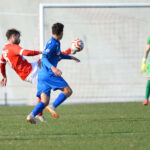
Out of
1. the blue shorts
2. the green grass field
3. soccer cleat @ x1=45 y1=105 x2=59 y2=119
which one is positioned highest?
the blue shorts

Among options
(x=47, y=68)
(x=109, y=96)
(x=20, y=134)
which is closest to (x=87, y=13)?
(x=109, y=96)

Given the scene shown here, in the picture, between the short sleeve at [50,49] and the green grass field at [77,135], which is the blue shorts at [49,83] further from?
the green grass field at [77,135]

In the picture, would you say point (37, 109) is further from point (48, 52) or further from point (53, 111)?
point (48, 52)

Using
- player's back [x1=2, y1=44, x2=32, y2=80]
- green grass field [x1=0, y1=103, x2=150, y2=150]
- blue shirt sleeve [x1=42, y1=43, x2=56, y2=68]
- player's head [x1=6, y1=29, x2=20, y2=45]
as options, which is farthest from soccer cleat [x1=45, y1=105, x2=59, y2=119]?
player's head [x1=6, y1=29, x2=20, y2=45]

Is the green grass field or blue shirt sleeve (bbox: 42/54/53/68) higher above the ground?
blue shirt sleeve (bbox: 42/54/53/68)

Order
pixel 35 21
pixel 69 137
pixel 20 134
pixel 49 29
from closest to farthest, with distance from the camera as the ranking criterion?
1. pixel 69 137
2. pixel 20 134
3. pixel 49 29
4. pixel 35 21

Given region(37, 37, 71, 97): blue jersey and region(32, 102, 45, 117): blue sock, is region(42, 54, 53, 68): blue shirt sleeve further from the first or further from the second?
region(32, 102, 45, 117): blue sock

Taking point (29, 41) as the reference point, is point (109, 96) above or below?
below

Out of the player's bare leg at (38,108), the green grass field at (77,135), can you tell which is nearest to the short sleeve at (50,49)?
the player's bare leg at (38,108)

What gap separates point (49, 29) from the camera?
15312mm

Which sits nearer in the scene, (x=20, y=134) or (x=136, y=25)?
(x=20, y=134)

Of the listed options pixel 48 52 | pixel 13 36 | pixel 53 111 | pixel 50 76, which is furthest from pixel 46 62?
pixel 13 36

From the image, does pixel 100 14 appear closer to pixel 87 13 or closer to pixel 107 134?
pixel 87 13

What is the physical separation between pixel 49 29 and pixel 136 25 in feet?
8.39
